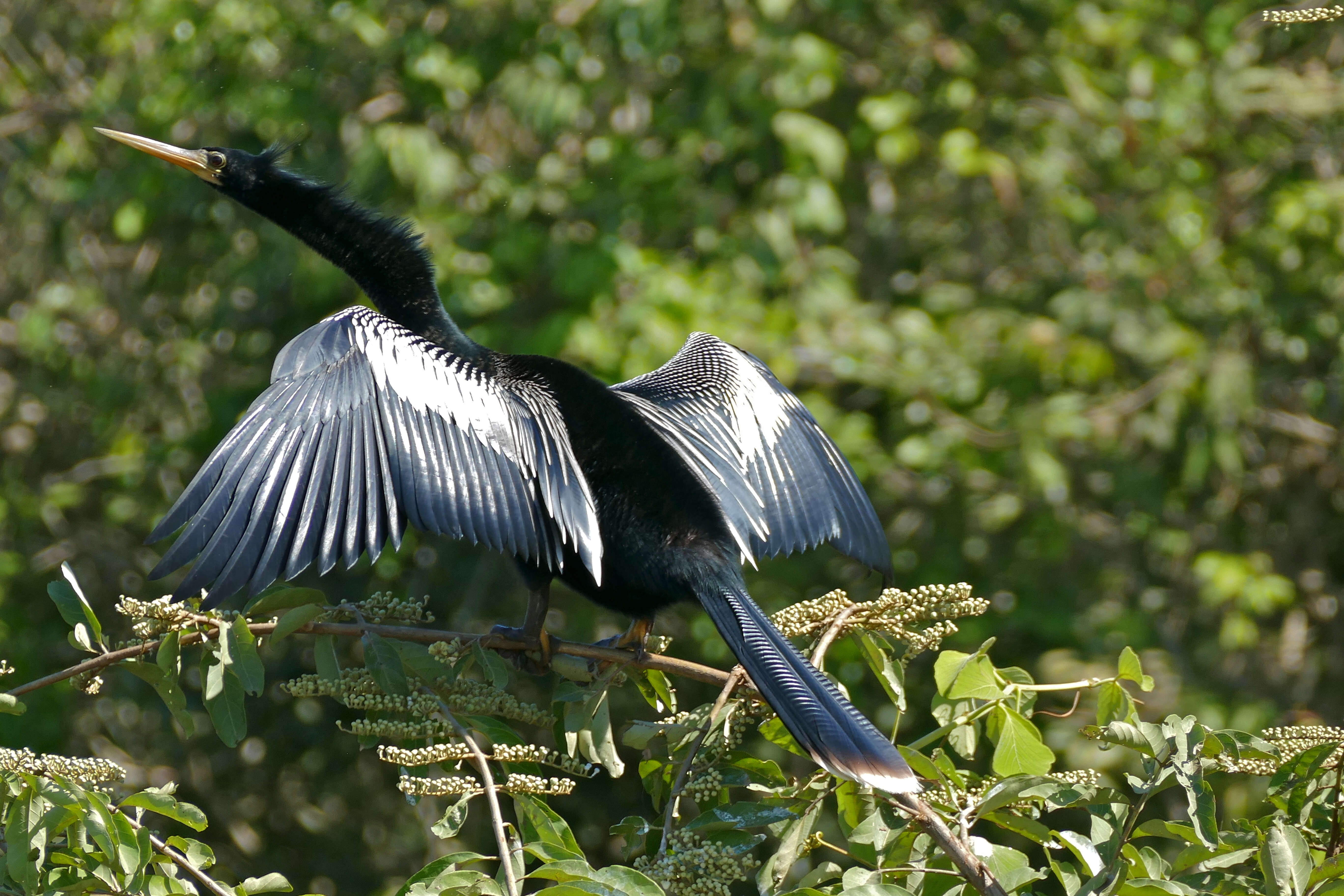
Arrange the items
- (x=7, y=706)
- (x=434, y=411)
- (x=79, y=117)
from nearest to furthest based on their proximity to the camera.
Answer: (x=7, y=706) → (x=434, y=411) → (x=79, y=117)

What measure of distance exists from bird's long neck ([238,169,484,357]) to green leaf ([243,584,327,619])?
98cm

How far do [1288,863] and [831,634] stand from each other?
0.81 meters

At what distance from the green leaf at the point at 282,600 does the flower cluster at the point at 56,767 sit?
39 centimetres

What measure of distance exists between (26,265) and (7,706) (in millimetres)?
4045

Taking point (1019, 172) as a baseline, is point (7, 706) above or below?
below

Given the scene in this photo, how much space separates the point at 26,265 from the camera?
5398 millimetres

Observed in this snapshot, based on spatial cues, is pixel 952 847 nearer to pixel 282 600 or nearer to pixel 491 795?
pixel 491 795

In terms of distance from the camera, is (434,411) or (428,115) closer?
(434,411)

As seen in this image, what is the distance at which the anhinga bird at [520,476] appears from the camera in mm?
2100

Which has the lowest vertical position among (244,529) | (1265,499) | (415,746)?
(1265,499)

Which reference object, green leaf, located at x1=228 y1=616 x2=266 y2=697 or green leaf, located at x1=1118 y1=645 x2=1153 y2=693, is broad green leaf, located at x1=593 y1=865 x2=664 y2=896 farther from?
green leaf, located at x1=1118 y1=645 x2=1153 y2=693

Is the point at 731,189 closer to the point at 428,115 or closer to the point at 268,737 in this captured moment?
the point at 428,115

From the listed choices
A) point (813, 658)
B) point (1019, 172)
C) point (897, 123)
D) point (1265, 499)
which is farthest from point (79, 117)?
point (1265, 499)

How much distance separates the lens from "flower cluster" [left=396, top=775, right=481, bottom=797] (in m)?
1.74
